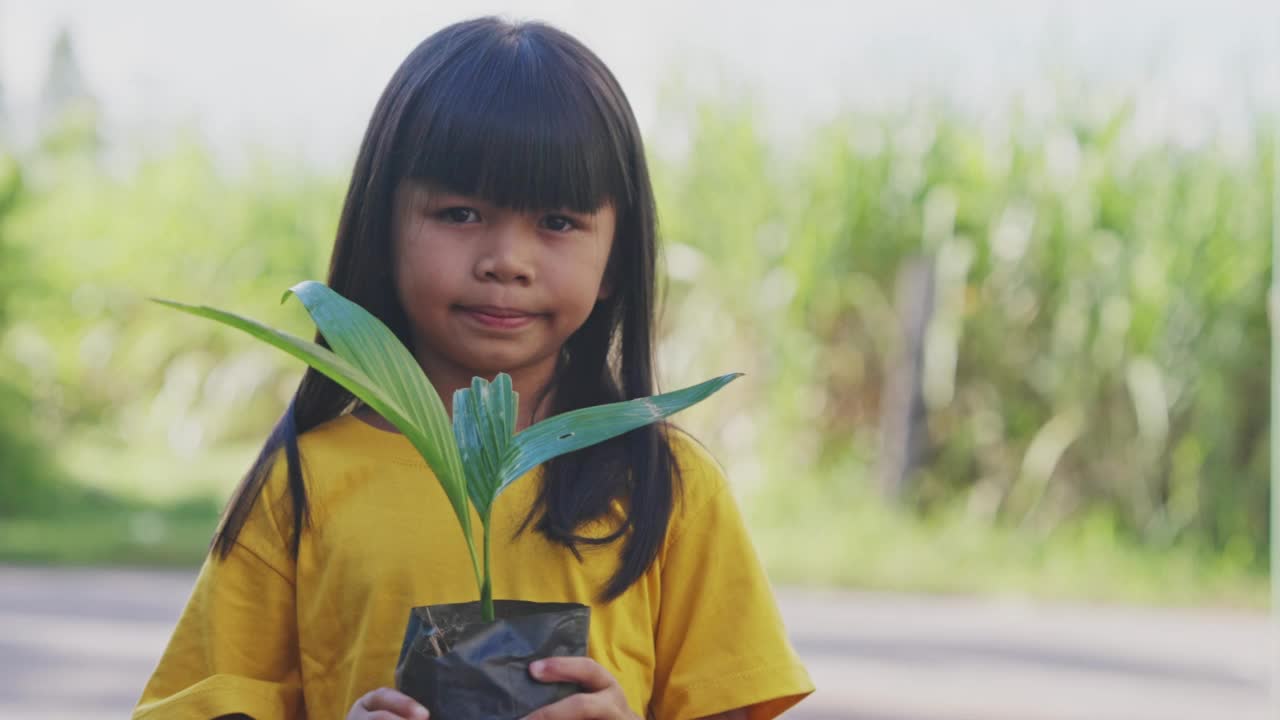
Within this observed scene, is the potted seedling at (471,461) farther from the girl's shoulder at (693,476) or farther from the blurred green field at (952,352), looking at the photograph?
the blurred green field at (952,352)

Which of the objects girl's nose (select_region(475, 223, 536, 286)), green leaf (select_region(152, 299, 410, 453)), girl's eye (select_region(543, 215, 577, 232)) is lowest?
green leaf (select_region(152, 299, 410, 453))

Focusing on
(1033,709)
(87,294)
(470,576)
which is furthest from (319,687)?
(87,294)

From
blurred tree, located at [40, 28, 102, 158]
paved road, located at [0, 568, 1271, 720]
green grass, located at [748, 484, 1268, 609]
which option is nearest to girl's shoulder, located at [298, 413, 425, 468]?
paved road, located at [0, 568, 1271, 720]

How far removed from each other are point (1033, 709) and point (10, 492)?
424 cm

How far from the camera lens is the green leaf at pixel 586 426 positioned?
1285 millimetres

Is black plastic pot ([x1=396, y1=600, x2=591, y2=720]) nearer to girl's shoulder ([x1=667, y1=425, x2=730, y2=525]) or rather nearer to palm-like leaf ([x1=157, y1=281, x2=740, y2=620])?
palm-like leaf ([x1=157, y1=281, x2=740, y2=620])

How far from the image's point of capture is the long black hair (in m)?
1.50

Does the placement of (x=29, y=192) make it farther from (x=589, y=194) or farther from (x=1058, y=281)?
(x=589, y=194)

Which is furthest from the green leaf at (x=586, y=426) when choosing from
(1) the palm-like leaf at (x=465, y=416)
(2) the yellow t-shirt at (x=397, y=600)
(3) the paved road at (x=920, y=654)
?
(3) the paved road at (x=920, y=654)

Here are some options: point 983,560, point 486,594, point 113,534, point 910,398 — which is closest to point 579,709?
point 486,594

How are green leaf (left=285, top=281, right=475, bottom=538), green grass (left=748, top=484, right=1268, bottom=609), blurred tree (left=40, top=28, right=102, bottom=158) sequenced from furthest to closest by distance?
blurred tree (left=40, top=28, right=102, bottom=158) → green grass (left=748, top=484, right=1268, bottom=609) → green leaf (left=285, top=281, right=475, bottom=538)

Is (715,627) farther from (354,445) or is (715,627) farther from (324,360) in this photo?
(324,360)

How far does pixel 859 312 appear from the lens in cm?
696

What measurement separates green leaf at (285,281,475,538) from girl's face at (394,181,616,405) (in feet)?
0.72
